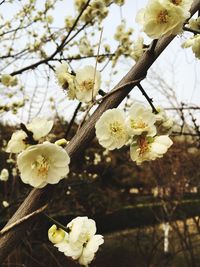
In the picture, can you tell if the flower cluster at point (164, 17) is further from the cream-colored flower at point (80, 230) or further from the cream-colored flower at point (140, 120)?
the cream-colored flower at point (80, 230)

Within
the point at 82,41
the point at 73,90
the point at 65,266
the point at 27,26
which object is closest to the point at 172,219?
the point at 65,266

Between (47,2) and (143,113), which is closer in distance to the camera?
(143,113)

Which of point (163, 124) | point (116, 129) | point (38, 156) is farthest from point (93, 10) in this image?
point (38, 156)

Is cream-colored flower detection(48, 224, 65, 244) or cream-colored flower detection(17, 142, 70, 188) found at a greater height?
cream-colored flower detection(17, 142, 70, 188)

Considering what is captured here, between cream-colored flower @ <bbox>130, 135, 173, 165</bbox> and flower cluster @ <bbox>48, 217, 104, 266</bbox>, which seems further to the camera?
cream-colored flower @ <bbox>130, 135, 173, 165</bbox>

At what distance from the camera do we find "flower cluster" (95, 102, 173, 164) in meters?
1.05

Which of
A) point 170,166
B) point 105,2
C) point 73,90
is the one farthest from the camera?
point 170,166

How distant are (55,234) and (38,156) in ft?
0.67

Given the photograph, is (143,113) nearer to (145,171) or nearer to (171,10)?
(171,10)

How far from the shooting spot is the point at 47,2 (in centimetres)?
424

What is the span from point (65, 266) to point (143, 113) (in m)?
6.46

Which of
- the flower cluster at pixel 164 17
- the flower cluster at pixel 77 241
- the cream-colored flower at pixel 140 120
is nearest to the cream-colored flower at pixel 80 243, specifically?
the flower cluster at pixel 77 241

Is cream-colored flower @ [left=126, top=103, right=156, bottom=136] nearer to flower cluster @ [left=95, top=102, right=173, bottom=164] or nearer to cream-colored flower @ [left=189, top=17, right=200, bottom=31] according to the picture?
flower cluster @ [left=95, top=102, right=173, bottom=164]

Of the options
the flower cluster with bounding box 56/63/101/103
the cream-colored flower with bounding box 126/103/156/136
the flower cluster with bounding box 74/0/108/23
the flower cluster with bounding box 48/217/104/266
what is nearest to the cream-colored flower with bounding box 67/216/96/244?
the flower cluster with bounding box 48/217/104/266
